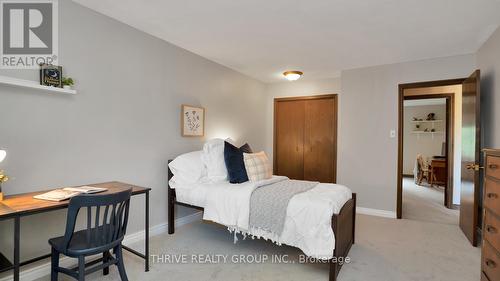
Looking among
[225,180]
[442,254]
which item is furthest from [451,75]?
[225,180]

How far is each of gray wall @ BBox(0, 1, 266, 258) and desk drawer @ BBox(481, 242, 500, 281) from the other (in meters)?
3.03

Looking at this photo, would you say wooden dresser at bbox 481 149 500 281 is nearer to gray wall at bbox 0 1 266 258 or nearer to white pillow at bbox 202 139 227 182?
white pillow at bbox 202 139 227 182

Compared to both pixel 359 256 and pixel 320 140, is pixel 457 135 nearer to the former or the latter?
pixel 320 140

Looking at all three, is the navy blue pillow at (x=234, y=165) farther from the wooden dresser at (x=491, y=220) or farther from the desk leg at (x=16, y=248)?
the wooden dresser at (x=491, y=220)

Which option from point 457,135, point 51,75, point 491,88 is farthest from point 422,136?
point 51,75

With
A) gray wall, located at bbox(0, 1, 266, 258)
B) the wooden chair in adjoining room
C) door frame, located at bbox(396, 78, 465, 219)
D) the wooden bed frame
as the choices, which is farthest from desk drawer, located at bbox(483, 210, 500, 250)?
the wooden chair in adjoining room

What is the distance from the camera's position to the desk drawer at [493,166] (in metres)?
1.51

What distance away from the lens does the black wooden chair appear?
157cm

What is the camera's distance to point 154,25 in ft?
8.80

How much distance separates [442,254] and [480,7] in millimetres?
2417

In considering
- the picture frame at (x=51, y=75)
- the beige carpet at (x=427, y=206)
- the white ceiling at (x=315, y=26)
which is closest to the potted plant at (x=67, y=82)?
the picture frame at (x=51, y=75)

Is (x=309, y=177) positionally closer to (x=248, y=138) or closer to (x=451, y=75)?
(x=248, y=138)

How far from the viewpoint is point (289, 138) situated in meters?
5.27

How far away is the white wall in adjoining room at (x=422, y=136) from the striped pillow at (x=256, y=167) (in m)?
7.20
